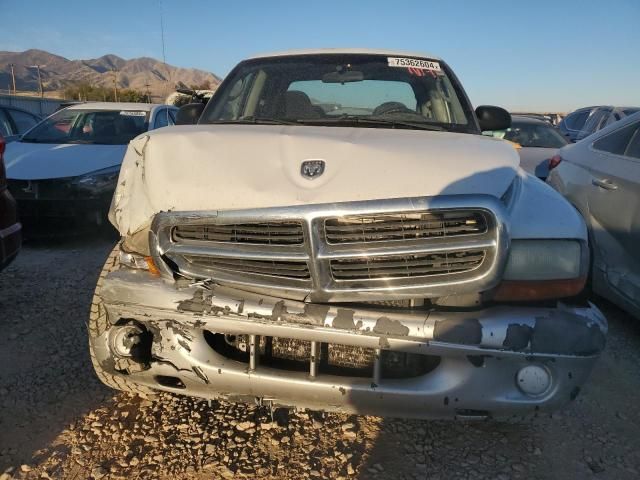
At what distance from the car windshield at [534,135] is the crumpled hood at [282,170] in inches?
311

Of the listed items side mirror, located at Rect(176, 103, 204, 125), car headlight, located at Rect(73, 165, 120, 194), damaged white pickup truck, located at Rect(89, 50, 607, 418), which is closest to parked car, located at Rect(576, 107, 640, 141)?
car headlight, located at Rect(73, 165, 120, 194)

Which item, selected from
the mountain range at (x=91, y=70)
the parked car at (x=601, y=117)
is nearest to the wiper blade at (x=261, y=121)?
the parked car at (x=601, y=117)

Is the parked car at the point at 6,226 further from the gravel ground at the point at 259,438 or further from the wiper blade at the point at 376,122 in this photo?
the wiper blade at the point at 376,122

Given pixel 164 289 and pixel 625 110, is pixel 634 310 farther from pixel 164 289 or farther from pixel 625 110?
pixel 625 110

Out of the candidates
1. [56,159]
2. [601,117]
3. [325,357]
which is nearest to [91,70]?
[601,117]

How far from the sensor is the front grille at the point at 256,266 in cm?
209

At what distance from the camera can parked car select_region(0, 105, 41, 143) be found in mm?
7574

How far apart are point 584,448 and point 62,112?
7373 mm

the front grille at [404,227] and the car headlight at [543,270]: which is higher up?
the front grille at [404,227]

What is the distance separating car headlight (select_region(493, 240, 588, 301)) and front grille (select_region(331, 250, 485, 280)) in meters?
0.17

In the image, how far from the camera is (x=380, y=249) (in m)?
2.01

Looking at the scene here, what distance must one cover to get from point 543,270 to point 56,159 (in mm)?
5574

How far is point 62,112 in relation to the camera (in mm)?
7344

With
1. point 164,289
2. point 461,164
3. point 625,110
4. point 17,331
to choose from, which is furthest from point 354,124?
point 625,110
